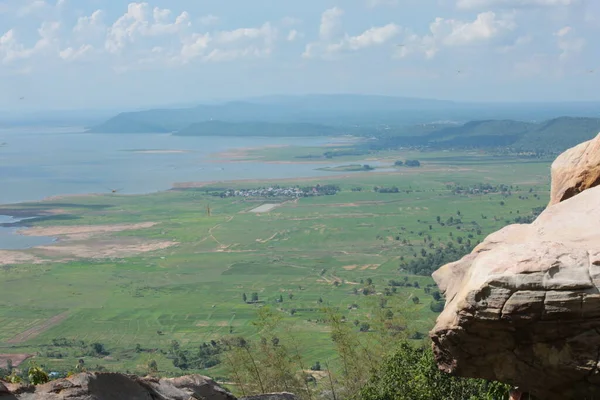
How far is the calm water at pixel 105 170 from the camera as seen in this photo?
104375mm

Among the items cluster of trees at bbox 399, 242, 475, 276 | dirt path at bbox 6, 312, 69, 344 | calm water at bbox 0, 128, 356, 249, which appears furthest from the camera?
calm water at bbox 0, 128, 356, 249

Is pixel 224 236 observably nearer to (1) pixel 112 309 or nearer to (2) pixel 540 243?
(1) pixel 112 309

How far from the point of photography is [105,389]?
834 cm

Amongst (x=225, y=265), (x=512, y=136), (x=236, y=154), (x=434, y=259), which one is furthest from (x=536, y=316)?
(x=512, y=136)

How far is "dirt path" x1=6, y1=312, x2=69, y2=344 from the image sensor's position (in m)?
40.8

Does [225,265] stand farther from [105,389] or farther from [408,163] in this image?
[408,163]

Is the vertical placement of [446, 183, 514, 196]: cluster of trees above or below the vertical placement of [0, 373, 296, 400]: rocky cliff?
below

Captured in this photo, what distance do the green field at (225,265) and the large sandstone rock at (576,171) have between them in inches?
404

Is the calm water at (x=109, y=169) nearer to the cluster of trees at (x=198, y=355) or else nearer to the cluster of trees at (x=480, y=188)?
the cluster of trees at (x=480, y=188)

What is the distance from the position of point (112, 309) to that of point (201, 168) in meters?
84.8

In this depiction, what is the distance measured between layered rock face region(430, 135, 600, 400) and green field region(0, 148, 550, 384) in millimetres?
12331

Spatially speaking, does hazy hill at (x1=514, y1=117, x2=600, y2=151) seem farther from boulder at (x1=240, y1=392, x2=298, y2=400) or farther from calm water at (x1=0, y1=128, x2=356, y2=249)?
boulder at (x1=240, y1=392, x2=298, y2=400)

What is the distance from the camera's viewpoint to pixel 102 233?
242 ft

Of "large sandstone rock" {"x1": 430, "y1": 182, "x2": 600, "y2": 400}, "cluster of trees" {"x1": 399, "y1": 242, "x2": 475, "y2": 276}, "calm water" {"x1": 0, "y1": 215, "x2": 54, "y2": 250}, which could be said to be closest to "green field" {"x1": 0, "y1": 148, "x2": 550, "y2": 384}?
"cluster of trees" {"x1": 399, "y1": 242, "x2": 475, "y2": 276}
